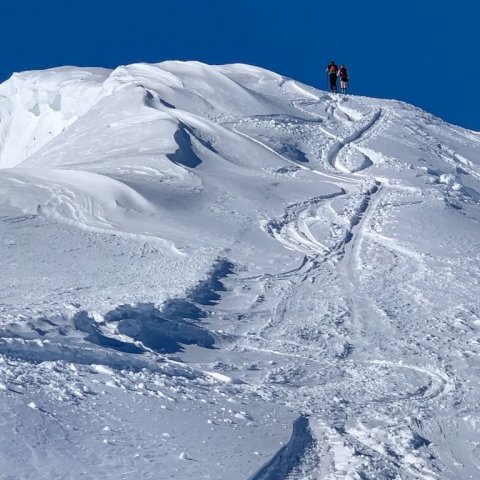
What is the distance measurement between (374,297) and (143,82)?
17.2 meters

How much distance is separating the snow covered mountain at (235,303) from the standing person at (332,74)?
24.9 feet

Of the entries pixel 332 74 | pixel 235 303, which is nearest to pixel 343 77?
pixel 332 74

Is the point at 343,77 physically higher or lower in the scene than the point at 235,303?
higher

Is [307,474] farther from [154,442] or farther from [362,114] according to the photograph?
[362,114]

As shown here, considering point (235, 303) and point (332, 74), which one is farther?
point (332, 74)

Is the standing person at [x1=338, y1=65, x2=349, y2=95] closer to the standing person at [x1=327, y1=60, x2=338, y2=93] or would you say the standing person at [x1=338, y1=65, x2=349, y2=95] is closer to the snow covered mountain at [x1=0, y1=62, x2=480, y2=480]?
the standing person at [x1=327, y1=60, x2=338, y2=93]

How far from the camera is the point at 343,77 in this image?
34125mm

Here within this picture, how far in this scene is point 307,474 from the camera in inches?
311

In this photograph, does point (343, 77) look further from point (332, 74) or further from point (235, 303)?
point (235, 303)

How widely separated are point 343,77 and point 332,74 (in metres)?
→ 0.38

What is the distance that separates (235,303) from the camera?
12984 millimetres

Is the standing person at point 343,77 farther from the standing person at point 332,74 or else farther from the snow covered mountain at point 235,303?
the snow covered mountain at point 235,303

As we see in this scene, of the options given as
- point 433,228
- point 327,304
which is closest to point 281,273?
point 327,304

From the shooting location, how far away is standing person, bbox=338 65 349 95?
34000mm
